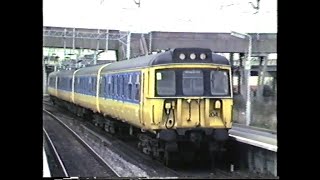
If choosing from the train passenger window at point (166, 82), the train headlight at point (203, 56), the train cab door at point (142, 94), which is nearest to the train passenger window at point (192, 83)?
the train passenger window at point (166, 82)

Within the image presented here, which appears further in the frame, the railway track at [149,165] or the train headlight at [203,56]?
the train headlight at [203,56]

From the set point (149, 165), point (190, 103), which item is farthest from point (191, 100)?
point (149, 165)

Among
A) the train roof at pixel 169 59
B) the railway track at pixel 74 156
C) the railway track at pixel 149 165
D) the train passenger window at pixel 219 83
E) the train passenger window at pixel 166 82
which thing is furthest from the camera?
the train passenger window at pixel 166 82

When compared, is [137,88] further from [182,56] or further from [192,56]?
[192,56]

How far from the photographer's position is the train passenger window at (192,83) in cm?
551

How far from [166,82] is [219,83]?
618 millimetres

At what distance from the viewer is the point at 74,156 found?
19.4 ft

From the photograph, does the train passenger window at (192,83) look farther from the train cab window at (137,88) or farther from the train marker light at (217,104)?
the train cab window at (137,88)

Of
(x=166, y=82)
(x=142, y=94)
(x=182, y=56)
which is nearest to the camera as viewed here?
(x=182, y=56)

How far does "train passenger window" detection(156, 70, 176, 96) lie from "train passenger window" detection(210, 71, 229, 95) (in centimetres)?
44

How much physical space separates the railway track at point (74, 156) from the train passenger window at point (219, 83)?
1452 millimetres

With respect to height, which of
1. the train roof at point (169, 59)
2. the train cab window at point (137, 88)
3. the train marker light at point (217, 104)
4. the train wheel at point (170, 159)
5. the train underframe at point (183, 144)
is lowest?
the train wheel at point (170, 159)

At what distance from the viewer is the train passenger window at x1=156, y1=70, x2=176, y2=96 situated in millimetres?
5633
